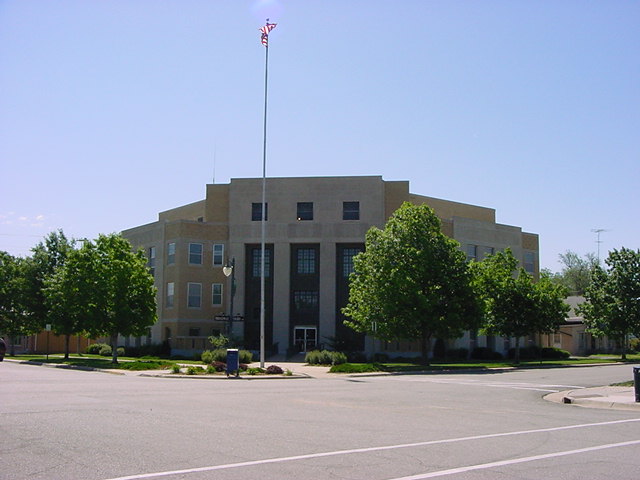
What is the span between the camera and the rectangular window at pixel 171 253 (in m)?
55.9

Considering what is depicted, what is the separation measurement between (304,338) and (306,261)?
6.06 m

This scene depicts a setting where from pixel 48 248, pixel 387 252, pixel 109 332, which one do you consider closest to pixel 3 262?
pixel 48 248

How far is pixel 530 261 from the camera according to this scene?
2621 inches

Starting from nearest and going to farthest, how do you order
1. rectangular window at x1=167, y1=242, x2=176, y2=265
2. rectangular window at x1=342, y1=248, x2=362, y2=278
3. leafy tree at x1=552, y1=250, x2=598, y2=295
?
1. rectangular window at x1=342, y1=248, x2=362, y2=278
2. rectangular window at x1=167, y1=242, x2=176, y2=265
3. leafy tree at x1=552, y1=250, x2=598, y2=295

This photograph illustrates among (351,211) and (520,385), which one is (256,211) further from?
(520,385)

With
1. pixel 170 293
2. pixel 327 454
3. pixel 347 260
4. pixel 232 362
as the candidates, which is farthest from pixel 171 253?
pixel 327 454

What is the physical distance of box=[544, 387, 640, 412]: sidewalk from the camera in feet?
62.6

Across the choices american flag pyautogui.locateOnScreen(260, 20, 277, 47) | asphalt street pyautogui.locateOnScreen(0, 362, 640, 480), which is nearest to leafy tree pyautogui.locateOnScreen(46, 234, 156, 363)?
american flag pyautogui.locateOnScreen(260, 20, 277, 47)

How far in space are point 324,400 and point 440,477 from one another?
10.9 meters

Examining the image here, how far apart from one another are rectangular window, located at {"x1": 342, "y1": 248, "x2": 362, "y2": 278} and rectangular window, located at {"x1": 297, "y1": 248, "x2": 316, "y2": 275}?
2.37 m

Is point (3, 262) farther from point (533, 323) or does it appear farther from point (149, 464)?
point (149, 464)

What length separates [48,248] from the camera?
5859 centimetres

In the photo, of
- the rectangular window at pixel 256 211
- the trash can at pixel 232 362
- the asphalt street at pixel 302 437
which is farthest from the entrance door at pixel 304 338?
the asphalt street at pixel 302 437

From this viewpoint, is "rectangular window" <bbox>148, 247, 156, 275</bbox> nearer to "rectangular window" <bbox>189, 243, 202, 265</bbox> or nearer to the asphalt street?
"rectangular window" <bbox>189, 243, 202, 265</bbox>
